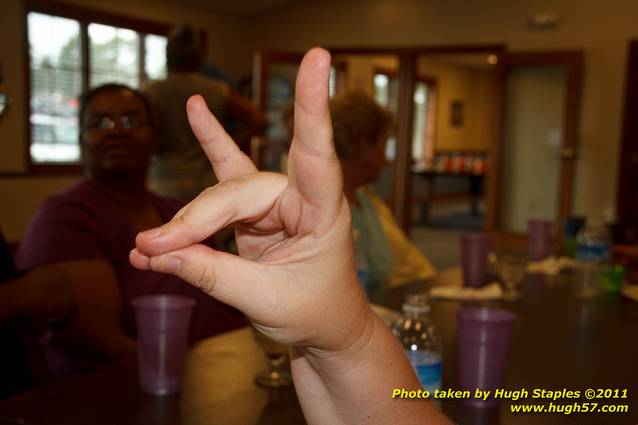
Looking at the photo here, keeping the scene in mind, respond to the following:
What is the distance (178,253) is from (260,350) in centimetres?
71

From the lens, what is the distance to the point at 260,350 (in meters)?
1.18

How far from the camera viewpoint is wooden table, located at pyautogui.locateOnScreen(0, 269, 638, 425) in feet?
2.96

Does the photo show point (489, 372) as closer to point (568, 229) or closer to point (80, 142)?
point (80, 142)

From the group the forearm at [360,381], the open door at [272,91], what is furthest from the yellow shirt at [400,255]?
the open door at [272,91]

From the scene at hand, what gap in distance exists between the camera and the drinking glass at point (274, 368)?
1.02m

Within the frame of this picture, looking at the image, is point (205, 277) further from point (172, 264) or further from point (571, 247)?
point (571, 247)

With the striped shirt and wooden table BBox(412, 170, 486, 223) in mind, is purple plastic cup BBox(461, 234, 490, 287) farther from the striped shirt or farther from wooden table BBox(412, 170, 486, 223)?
wooden table BBox(412, 170, 486, 223)

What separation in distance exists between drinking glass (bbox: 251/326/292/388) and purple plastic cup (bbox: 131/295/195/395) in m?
0.12

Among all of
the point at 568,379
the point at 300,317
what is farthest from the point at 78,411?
the point at 568,379

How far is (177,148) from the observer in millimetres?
1966

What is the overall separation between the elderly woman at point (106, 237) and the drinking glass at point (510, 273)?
642mm

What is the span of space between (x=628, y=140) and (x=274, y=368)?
5.13m

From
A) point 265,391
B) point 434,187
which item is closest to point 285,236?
point 265,391

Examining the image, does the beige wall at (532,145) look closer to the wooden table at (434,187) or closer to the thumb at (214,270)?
the wooden table at (434,187)
